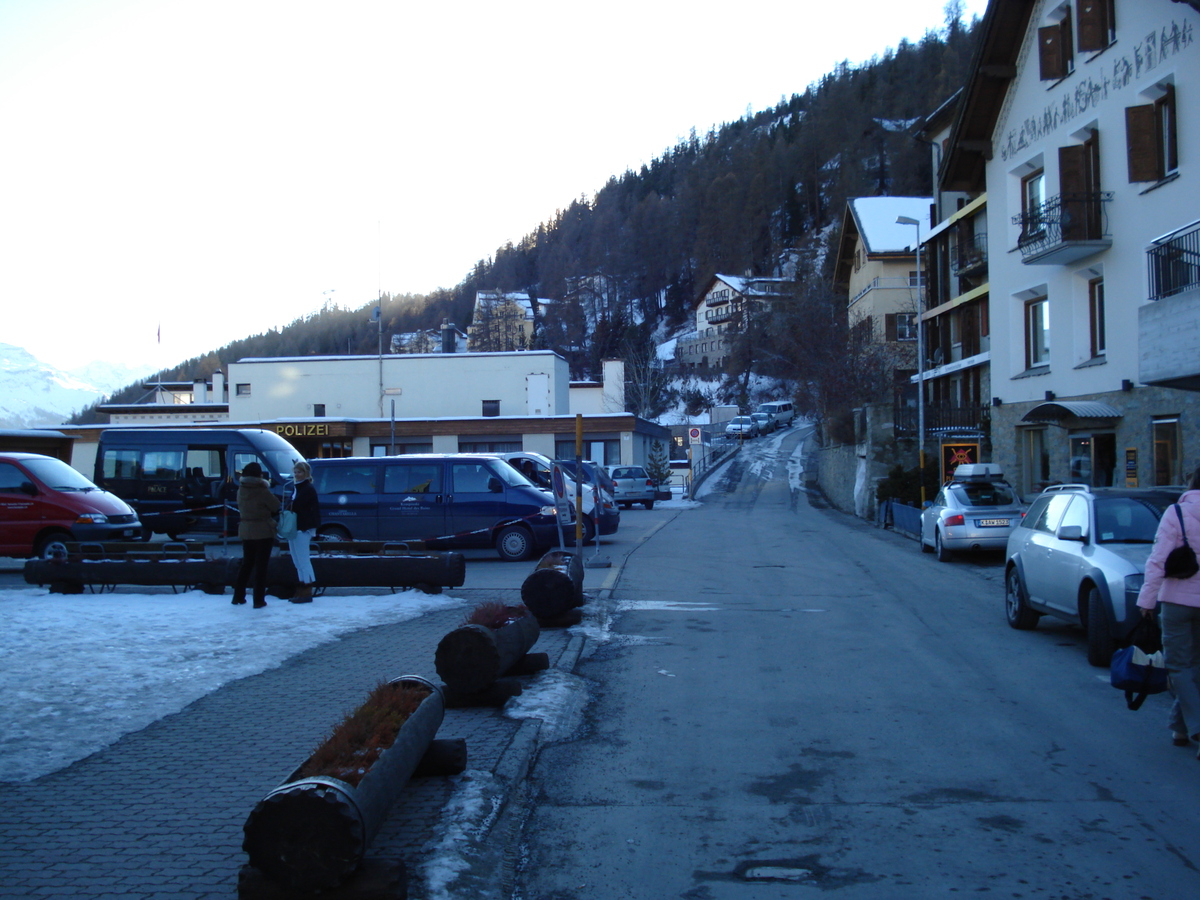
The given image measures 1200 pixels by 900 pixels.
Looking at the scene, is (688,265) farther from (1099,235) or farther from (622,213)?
(1099,235)

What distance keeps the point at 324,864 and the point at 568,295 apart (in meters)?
111

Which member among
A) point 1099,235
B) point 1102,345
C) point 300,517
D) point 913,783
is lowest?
point 913,783

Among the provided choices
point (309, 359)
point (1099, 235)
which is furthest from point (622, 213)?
point (1099, 235)

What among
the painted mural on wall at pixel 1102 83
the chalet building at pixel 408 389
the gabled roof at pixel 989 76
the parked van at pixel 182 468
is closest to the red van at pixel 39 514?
the parked van at pixel 182 468

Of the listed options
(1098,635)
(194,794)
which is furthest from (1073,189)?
(194,794)

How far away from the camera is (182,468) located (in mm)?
23469

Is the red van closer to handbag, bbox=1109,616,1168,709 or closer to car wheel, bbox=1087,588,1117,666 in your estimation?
car wheel, bbox=1087,588,1117,666

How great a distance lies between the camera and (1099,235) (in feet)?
71.1

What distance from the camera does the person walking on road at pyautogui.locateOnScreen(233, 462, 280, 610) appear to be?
11.1m

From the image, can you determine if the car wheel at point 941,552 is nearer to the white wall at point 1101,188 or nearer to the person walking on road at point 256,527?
the white wall at point 1101,188

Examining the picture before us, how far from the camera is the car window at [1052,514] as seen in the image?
33.7ft

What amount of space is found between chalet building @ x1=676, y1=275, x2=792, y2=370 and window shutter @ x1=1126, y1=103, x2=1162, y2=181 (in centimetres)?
7240

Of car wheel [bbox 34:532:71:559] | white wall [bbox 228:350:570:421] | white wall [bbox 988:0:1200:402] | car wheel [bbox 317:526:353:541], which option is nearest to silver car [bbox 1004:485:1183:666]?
white wall [bbox 988:0:1200:402]

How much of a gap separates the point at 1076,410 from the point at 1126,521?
44.4 feet
